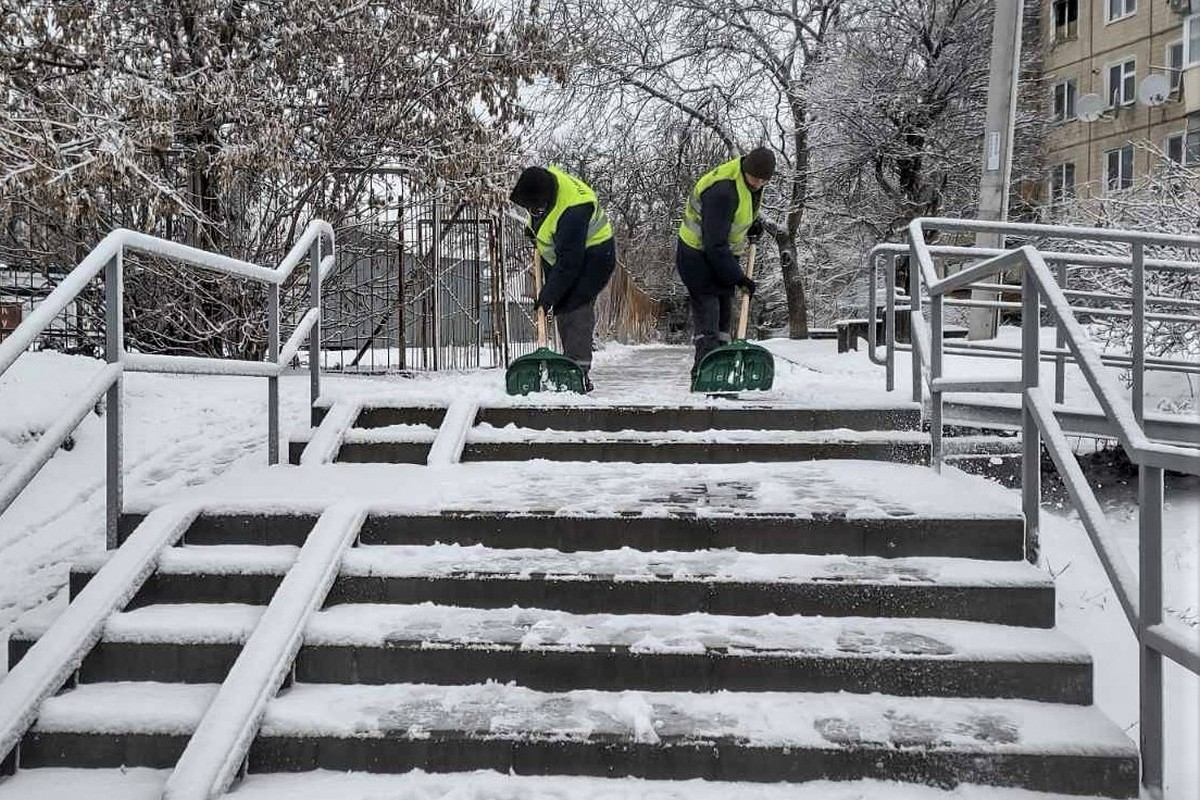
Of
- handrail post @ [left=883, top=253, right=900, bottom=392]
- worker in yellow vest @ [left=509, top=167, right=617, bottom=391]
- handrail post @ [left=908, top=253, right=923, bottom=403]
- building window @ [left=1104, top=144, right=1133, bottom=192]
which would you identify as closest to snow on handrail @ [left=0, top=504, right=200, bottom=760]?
worker in yellow vest @ [left=509, top=167, right=617, bottom=391]

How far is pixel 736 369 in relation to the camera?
551 cm

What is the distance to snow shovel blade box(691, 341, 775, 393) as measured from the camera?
5.48 m

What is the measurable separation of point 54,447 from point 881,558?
2.76m

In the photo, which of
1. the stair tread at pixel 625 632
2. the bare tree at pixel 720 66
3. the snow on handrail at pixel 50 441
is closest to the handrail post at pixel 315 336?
the snow on handrail at pixel 50 441

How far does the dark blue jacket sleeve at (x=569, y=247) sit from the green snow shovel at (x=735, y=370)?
1.09 metres

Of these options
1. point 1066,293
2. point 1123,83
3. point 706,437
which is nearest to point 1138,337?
point 1066,293

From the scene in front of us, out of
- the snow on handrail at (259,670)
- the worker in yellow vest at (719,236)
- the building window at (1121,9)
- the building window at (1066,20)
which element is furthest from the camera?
the building window at (1066,20)

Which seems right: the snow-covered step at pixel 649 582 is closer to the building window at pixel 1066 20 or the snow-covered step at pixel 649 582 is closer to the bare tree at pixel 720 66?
the bare tree at pixel 720 66

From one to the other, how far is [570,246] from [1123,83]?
27.3 metres

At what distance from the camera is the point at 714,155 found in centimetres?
2075

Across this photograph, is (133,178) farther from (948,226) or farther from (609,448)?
(948,226)

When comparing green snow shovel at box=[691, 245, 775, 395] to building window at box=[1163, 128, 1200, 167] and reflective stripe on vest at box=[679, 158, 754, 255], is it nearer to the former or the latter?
reflective stripe on vest at box=[679, 158, 754, 255]

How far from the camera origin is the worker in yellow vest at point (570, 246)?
5902 mm

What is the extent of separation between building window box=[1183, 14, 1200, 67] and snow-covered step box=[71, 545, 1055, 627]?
85.2ft
